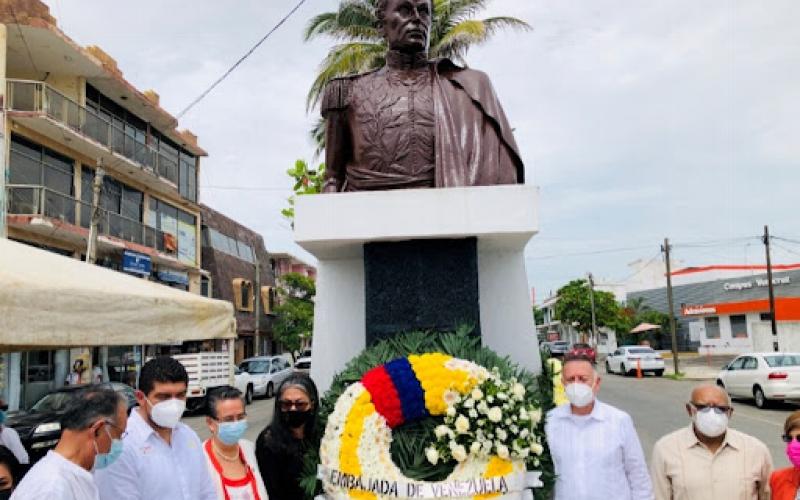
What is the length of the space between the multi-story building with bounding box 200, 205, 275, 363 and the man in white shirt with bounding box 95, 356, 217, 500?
26.1 metres

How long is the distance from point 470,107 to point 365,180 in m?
0.83

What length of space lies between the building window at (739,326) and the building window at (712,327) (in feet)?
5.53

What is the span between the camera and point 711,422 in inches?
117

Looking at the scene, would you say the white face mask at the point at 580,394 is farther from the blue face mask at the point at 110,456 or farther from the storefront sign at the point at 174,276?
the storefront sign at the point at 174,276

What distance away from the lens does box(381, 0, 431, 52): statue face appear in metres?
4.20

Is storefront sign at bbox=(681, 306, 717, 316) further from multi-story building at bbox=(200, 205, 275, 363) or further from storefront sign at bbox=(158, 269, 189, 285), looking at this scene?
storefront sign at bbox=(158, 269, 189, 285)

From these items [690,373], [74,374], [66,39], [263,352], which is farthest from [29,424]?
[263,352]

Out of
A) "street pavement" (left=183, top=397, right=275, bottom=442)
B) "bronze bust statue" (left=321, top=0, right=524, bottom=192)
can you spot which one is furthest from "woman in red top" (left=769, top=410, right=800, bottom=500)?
"street pavement" (left=183, top=397, right=275, bottom=442)

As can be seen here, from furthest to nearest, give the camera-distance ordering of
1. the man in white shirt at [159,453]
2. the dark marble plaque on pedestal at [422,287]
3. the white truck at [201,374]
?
the white truck at [201,374] → the dark marble plaque on pedestal at [422,287] → the man in white shirt at [159,453]

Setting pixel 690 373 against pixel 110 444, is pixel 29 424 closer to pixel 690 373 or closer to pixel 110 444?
pixel 110 444

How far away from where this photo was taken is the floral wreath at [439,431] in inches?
115

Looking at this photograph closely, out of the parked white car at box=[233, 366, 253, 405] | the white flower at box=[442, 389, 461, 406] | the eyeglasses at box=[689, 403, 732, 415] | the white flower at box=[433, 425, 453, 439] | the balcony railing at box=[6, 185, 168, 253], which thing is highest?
the balcony railing at box=[6, 185, 168, 253]

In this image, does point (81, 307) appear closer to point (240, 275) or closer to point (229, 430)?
point (229, 430)

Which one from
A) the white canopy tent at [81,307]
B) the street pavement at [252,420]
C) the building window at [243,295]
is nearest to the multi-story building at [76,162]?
the street pavement at [252,420]
